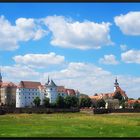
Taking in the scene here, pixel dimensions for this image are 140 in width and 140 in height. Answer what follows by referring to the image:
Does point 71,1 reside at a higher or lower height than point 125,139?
higher

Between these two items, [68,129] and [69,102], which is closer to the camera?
[68,129]

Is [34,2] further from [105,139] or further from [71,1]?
[105,139]

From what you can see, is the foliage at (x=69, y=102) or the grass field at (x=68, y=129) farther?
the foliage at (x=69, y=102)

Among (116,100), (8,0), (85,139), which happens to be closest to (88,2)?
(8,0)

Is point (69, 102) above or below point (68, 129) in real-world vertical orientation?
above

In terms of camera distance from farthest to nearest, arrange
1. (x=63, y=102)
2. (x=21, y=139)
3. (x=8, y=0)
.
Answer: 1. (x=63, y=102)
2. (x=8, y=0)
3. (x=21, y=139)

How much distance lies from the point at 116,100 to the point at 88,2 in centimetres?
17308

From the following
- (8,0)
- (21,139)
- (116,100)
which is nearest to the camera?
(21,139)

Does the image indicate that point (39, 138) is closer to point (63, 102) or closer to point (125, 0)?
point (125, 0)

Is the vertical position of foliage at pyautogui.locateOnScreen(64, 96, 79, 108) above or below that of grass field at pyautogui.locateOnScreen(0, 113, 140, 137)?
above

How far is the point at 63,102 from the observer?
145125mm

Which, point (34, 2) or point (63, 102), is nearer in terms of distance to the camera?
point (34, 2)

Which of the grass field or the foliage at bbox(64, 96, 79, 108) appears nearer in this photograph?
the grass field

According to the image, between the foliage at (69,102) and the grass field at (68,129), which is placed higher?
the foliage at (69,102)
